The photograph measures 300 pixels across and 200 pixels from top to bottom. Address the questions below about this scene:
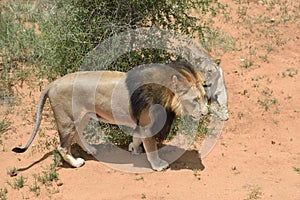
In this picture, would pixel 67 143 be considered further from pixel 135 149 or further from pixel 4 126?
pixel 4 126

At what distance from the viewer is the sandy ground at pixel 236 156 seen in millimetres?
5438

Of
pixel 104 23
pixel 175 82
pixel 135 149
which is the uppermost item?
pixel 104 23

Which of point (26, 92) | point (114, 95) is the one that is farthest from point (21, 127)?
point (114, 95)

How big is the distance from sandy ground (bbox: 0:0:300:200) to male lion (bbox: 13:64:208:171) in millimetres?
401

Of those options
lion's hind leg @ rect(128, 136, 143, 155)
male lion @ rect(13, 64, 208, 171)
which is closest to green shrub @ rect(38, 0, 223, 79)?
male lion @ rect(13, 64, 208, 171)

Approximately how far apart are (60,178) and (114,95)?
4.27 ft

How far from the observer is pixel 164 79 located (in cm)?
535

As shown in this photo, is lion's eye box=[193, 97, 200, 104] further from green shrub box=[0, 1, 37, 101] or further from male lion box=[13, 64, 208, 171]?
green shrub box=[0, 1, 37, 101]

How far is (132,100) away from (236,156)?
181 cm

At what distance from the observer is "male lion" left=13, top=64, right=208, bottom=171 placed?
529 centimetres

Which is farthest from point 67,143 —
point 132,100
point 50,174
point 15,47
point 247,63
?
point 247,63

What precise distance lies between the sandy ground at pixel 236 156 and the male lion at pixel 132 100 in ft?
1.32

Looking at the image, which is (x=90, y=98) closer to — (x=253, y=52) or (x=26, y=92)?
(x=26, y=92)

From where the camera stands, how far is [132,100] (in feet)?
18.0
